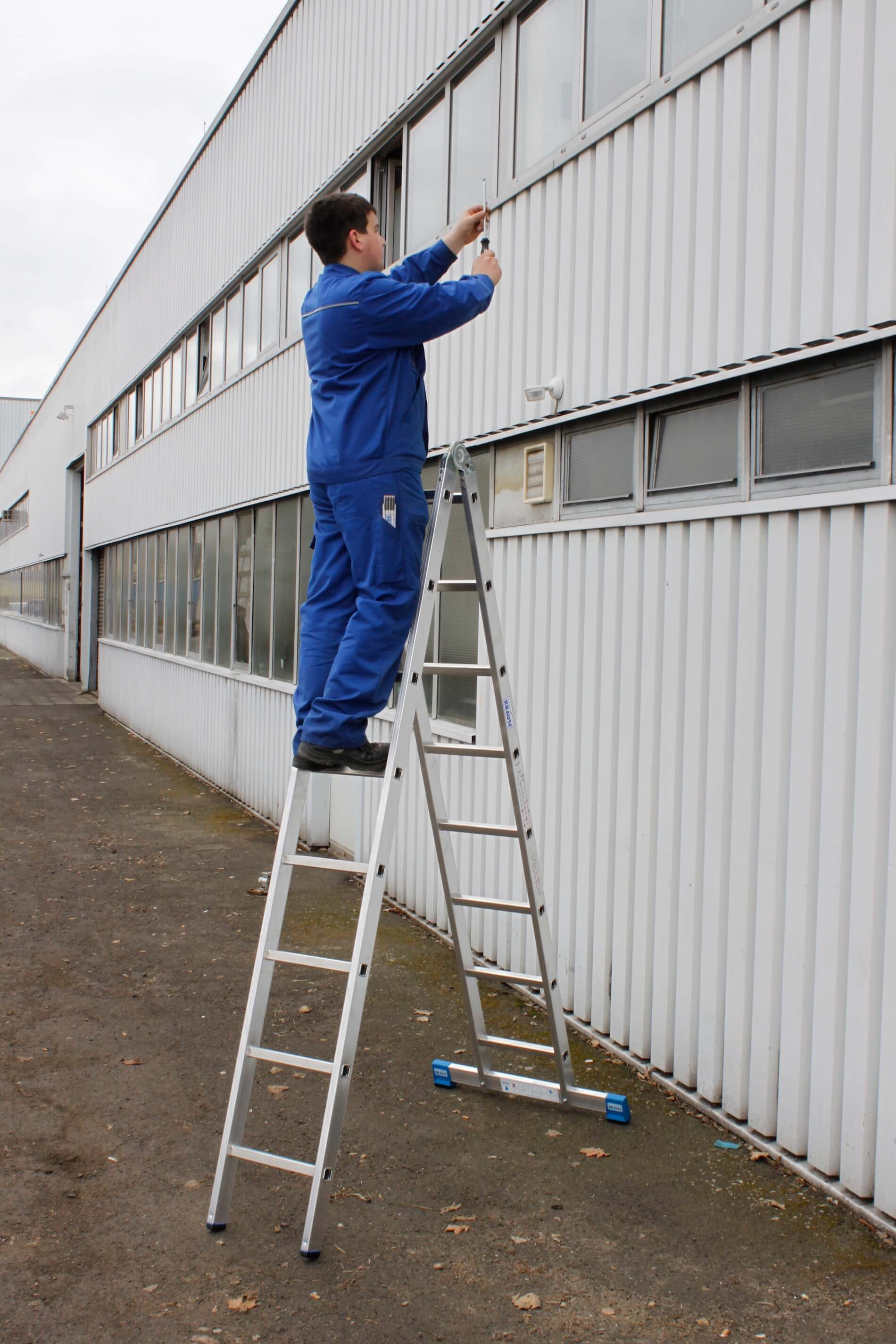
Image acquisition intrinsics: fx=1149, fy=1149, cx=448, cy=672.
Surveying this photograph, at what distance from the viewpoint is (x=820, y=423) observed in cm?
420

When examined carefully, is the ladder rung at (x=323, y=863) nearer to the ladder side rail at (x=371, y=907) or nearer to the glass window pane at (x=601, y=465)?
the ladder side rail at (x=371, y=907)

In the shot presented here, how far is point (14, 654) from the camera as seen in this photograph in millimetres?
41469

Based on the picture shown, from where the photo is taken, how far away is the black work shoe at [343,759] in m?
3.71

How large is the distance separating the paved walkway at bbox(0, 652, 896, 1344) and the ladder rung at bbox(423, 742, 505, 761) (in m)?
1.57

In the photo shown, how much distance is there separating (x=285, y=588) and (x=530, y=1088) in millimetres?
7031

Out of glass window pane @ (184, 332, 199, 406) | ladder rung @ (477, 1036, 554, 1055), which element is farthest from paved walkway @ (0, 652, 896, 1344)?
glass window pane @ (184, 332, 199, 406)

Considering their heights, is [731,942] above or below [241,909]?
above

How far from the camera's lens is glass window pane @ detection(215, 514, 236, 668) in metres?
13.1

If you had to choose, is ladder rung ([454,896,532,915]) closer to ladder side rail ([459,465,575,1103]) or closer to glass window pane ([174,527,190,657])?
ladder side rail ([459,465,575,1103])

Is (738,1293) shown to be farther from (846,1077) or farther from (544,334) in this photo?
(544,334)

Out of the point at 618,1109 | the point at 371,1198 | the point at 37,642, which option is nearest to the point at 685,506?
the point at 618,1109

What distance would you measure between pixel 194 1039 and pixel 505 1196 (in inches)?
82.4

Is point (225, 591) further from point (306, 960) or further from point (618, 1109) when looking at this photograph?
point (306, 960)

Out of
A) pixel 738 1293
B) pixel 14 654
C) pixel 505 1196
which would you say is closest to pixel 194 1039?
pixel 505 1196
